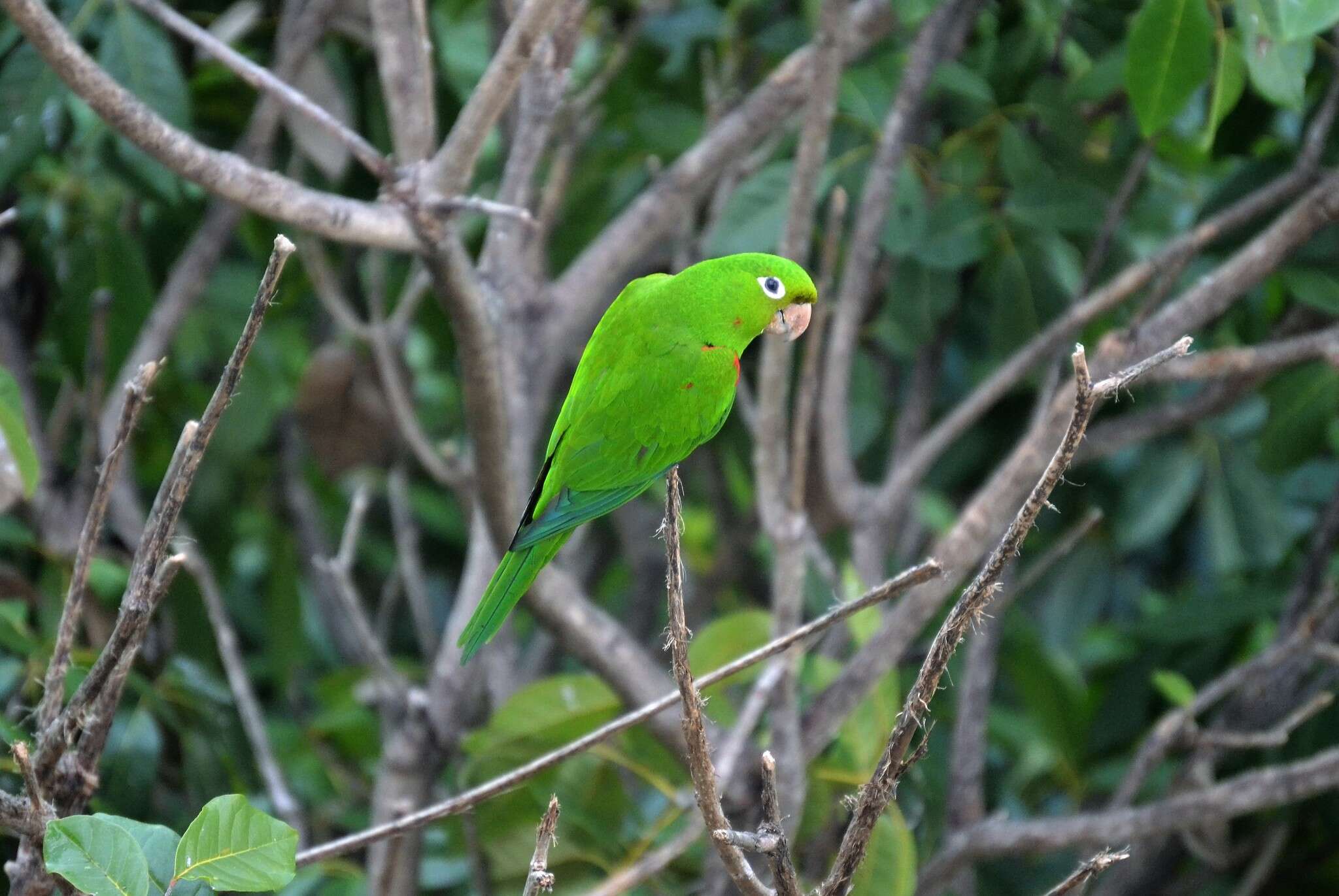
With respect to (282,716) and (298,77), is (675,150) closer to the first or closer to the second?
(298,77)

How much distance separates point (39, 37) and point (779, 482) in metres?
1.31

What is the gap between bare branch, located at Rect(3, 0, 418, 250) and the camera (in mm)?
1672

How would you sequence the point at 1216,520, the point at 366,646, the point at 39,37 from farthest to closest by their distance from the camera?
the point at 1216,520 < the point at 366,646 < the point at 39,37

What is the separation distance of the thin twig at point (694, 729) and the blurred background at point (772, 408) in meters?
0.70

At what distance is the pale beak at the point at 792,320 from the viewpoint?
1.55 meters

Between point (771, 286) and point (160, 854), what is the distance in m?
0.87

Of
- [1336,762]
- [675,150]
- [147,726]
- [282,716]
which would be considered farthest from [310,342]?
[1336,762]

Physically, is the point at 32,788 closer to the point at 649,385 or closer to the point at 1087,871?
the point at 649,385

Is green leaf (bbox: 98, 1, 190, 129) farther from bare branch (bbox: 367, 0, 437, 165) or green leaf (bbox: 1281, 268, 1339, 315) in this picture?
green leaf (bbox: 1281, 268, 1339, 315)

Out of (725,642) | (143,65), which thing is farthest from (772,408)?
(143,65)

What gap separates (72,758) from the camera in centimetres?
144

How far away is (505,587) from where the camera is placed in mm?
1611

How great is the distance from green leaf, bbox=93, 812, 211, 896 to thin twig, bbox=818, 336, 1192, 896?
0.62m

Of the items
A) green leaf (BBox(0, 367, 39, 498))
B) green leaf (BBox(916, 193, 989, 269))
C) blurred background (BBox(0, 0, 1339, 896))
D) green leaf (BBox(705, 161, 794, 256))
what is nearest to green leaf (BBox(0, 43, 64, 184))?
blurred background (BBox(0, 0, 1339, 896))
